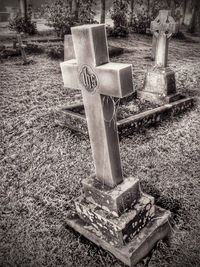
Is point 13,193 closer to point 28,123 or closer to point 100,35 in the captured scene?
point 28,123

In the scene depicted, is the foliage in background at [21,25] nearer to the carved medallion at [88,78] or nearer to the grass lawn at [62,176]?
the grass lawn at [62,176]

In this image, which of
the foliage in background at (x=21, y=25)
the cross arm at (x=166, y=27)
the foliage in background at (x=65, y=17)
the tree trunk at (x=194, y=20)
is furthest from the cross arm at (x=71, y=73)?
the tree trunk at (x=194, y=20)

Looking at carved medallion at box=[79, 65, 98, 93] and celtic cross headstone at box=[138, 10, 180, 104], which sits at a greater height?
carved medallion at box=[79, 65, 98, 93]

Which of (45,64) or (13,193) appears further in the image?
(45,64)

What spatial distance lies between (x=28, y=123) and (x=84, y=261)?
124 inches

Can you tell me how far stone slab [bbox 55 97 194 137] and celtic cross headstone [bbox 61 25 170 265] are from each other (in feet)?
6.20

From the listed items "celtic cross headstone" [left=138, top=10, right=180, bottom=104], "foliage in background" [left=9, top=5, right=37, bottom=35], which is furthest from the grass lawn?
"foliage in background" [left=9, top=5, right=37, bottom=35]

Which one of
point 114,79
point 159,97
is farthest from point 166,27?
point 114,79

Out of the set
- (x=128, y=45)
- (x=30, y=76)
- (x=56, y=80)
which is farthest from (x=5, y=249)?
(x=128, y=45)

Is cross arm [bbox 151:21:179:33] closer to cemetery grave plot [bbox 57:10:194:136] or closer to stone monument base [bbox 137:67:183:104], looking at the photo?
cemetery grave plot [bbox 57:10:194:136]

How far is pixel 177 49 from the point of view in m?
11.7

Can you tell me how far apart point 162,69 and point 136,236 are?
13.1 ft

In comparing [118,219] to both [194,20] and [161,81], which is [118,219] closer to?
[161,81]

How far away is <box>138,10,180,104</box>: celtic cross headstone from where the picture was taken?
208 inches
